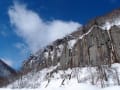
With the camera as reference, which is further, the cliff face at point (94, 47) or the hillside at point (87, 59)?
the cliff face at point (94, 47)

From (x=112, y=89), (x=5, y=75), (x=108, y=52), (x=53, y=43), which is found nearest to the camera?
(x=112, y=89)

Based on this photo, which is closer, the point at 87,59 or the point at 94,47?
the point at 94,47

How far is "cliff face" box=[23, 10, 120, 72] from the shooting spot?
273 ft

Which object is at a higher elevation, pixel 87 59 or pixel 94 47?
pixel 94 47

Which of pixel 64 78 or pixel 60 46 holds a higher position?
pixel 60 46

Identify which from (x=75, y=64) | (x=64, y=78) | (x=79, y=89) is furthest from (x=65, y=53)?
(x=79, y=89)

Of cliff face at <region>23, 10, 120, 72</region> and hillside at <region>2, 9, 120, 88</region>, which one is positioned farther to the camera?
cliff face at <region>23, 10, 120, 72</region>

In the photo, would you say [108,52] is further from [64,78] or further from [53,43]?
[53,43]

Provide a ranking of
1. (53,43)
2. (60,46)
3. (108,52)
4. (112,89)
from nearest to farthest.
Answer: (112,89) → (108,52) → (60,46) → (53,43)

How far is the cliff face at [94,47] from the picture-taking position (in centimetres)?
8312

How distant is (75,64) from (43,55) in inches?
1595

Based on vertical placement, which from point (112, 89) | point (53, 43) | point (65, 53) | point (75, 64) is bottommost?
point (112, 89)

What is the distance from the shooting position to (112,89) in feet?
21.2

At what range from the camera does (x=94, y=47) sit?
287 feet
